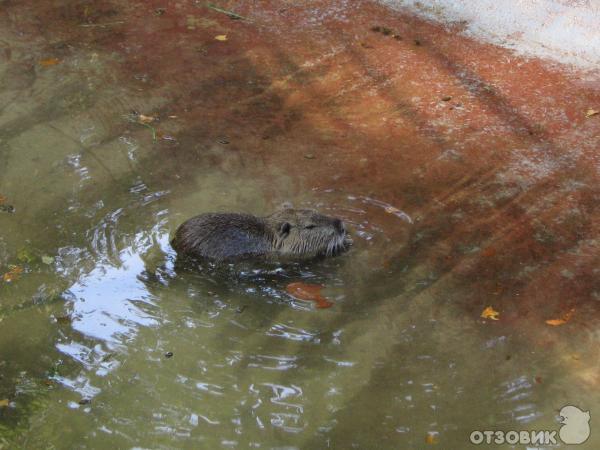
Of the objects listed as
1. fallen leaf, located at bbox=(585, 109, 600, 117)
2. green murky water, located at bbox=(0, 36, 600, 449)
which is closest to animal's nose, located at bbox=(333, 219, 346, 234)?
green murky water, located at bbox=(0, 36, 600, 449)

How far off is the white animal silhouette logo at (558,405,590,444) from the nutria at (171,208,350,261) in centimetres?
177

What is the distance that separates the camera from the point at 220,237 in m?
4.98

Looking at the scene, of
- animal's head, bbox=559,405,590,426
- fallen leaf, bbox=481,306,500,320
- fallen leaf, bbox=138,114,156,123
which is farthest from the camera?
fallen leaf, bbox=138,114,156,123

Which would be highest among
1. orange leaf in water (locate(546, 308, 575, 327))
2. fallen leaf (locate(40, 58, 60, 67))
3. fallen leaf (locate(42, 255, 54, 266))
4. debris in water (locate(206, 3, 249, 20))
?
orange leaf in water (locate(546, 308, 575, 327))

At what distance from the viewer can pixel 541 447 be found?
3.79 m

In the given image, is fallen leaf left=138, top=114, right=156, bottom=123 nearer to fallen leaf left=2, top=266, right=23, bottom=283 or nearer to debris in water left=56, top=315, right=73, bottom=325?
fallen leaf left=2, top=266, right=23, bottom=283

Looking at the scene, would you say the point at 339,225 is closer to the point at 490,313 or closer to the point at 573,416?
the point at 490,313

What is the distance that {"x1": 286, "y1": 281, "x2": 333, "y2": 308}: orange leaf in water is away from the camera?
4.67 meters

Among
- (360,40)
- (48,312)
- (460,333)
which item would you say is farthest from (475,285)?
(360,40)

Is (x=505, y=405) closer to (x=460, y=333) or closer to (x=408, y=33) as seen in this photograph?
(x=460, y=333)

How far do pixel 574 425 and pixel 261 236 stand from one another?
2252 mm

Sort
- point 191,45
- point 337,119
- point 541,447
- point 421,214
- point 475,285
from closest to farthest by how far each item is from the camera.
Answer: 1. point 541,447
2. point 475,285
3. point 421,214
4. point 337,119
5. point 191,45

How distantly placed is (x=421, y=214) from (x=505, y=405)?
1750mm

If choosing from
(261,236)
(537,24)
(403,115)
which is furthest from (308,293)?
(537,24)
